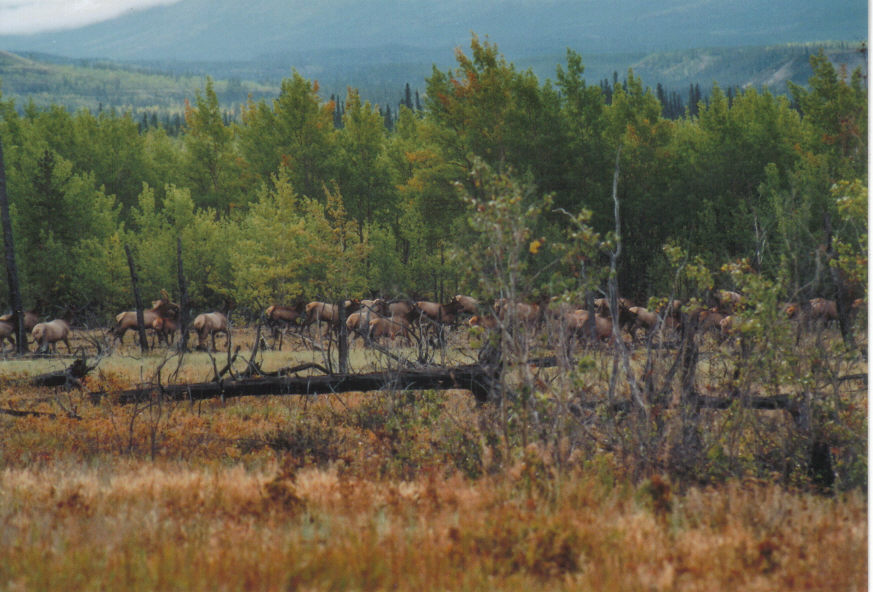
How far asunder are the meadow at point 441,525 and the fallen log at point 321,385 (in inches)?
88.8

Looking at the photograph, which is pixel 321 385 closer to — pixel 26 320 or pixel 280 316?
pixel 280 316

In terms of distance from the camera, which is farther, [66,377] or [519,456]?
[66,377]

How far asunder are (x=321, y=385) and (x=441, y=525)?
9.44 meters

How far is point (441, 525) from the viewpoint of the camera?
6.30 metres

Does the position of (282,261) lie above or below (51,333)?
above

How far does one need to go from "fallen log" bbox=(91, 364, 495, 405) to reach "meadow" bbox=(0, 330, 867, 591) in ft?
7.40

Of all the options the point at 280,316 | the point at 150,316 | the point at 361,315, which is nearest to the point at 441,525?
the point at 361,315

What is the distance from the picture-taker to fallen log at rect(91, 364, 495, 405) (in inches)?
555

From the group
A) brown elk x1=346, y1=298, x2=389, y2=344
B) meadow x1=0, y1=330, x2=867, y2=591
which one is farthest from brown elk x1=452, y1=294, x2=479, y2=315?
meadow x1=0, y1=330, x2=867, y2=591

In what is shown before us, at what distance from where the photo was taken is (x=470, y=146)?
1553 inches

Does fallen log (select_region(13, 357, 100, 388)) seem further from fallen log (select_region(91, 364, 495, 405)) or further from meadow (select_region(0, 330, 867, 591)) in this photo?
meadow (select_region(0, 330, 867, 591))

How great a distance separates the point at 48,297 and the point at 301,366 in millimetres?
34567

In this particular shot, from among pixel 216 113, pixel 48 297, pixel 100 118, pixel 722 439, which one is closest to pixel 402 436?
pixel 722 439

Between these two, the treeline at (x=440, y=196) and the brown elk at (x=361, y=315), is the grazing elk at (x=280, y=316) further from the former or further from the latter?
the brown elk at (x=361, y=315)
